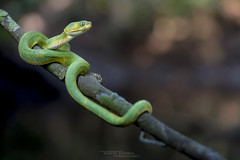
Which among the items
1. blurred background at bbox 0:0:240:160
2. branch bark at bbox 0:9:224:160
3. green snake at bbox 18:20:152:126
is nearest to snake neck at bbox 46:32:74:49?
green snake at bbox 18:20:152:126

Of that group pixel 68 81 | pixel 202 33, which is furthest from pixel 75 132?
pixel 202 33

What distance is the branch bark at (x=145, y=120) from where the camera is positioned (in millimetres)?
1672

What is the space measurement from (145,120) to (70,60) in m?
1.08

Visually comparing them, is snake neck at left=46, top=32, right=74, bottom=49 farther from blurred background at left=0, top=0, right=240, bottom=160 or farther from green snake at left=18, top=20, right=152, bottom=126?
blurred background at left=0, top=0, right=240, bottom=160

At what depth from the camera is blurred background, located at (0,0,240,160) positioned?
31.6 ft

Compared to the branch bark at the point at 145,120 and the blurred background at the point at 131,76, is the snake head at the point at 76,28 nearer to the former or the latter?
the branch bark at the point at 145,120

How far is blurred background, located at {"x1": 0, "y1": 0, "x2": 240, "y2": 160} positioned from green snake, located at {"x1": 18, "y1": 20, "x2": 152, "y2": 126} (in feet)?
19.5

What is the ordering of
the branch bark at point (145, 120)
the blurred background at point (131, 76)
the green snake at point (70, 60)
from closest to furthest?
the branch bark at point (145, 120) < the green snake at point (70, 60) < the blurred background at point (131, 76)

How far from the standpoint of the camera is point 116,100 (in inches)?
80.9

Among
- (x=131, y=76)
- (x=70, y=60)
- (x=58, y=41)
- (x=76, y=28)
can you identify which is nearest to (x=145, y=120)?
(x=70, y=60)

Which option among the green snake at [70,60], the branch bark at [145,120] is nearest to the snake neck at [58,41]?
the green snake at [70,60]

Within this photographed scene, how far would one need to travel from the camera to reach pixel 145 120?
1.91 metres

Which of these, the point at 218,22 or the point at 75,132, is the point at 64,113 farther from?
the point at 218,22

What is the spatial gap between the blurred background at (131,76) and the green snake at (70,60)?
234 inches
